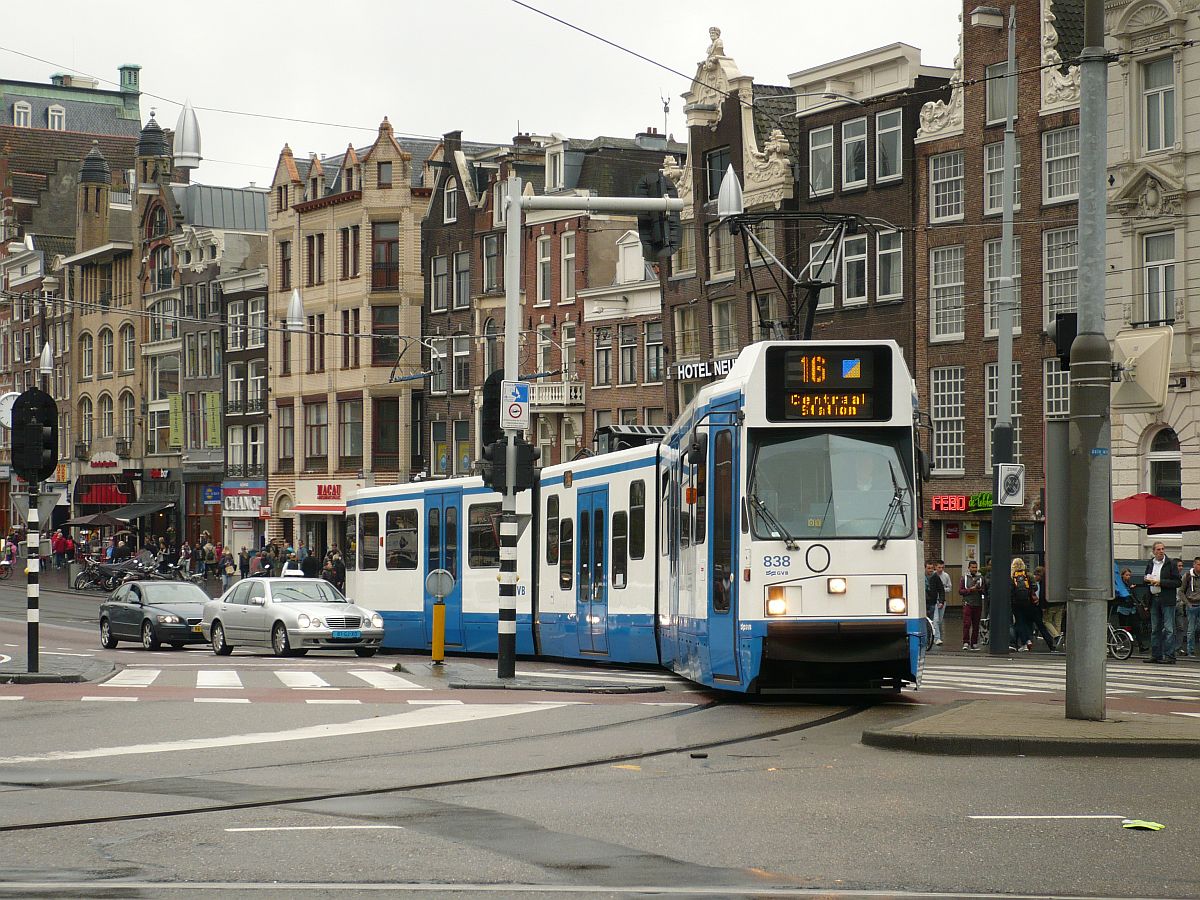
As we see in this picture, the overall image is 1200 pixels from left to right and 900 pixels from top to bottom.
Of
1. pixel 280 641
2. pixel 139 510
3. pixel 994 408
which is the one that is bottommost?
pixel 280 641

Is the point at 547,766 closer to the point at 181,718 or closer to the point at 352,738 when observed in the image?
the point at 352,738


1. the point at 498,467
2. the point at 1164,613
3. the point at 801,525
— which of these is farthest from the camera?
the point at 1164,613

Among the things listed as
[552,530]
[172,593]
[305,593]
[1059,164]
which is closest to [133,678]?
[552,530]

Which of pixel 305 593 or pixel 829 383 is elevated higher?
pixel 829 383

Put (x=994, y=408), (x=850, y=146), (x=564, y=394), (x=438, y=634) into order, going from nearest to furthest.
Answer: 1. (x=438, y=634)
2. (x=994, y=408)
3. (x=850, y=146)
4. (x=564, y=394)

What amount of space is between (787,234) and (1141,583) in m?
18.9

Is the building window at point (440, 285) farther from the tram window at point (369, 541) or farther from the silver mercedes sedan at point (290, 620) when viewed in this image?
the silver mercedes sedan at point (290, 620)

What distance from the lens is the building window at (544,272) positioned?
211ft

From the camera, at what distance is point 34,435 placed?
2261cm

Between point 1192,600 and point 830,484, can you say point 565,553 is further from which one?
point 830,484

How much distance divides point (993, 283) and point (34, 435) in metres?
28.1

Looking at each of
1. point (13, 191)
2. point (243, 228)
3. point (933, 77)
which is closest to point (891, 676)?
point (933, 77)

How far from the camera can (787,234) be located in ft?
170

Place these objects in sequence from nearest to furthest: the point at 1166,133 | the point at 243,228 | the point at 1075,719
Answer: the point at 1075,719 → the point at 1166,133 → the point at 243,228
